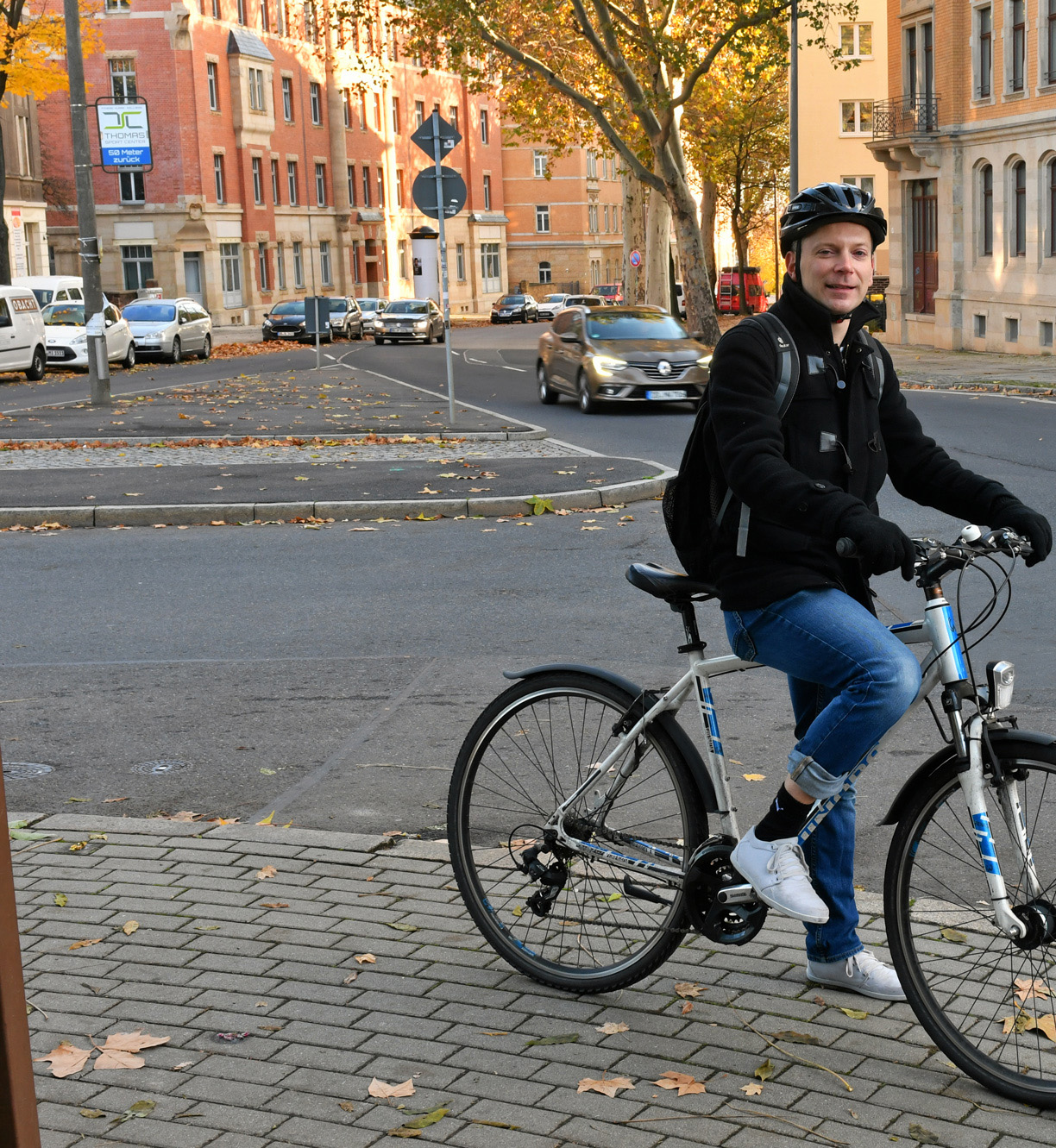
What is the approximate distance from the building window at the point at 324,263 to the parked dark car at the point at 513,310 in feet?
26.4

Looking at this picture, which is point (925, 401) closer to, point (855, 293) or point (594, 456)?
point (594, 456)

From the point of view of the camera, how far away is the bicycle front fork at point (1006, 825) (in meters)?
3.56

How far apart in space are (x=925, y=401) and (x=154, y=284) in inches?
1829

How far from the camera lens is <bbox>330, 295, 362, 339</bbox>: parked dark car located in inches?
2446

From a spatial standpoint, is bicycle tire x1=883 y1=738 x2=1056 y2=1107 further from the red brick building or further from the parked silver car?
the red brick building

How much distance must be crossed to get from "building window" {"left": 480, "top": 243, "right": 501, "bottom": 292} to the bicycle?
93.5 metres

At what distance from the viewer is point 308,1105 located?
358 cm

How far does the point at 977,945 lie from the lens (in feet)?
12.5

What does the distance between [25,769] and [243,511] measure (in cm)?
672

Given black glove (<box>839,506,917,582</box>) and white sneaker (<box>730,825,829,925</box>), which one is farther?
white sneaker (<box>730,825,829,925</box>)

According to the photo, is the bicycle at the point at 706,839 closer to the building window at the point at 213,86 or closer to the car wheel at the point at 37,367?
the car wheel at the point at 37,367

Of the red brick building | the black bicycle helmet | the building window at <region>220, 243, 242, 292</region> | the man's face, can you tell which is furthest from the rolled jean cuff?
the building window at <region>220, 243, 242, 292</region>

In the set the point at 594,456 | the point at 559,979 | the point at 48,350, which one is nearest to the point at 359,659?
the point at 559,979

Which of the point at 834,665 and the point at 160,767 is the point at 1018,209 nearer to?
the point at 160,767
